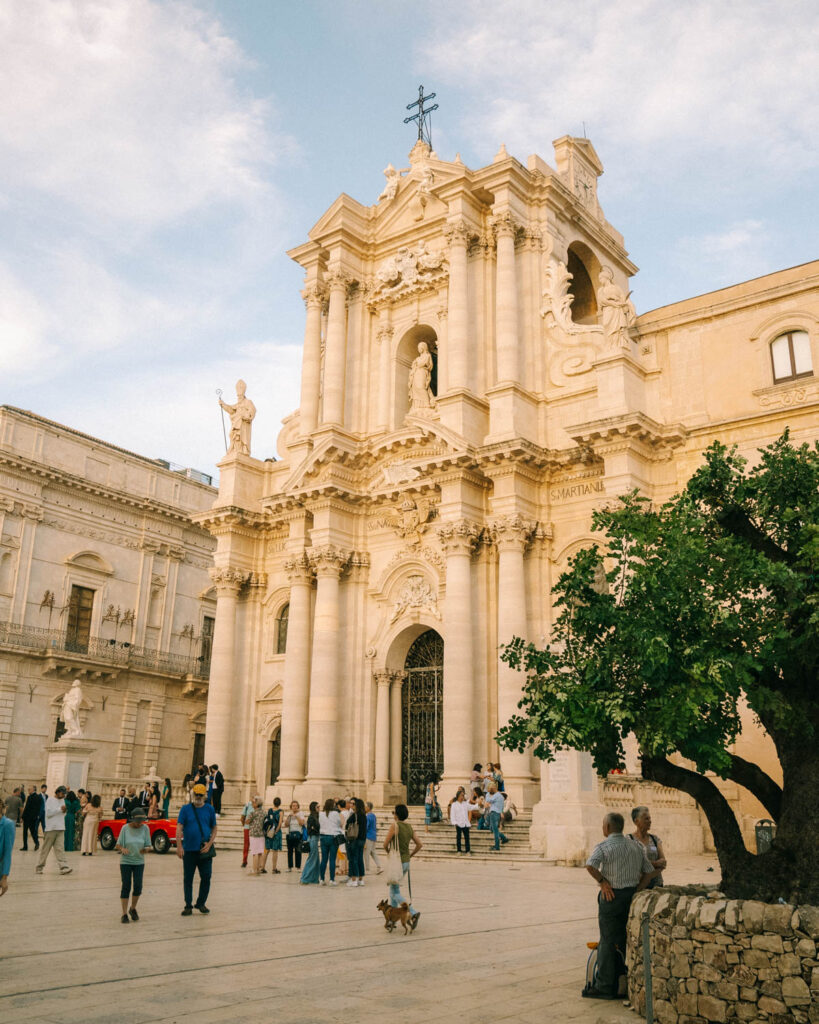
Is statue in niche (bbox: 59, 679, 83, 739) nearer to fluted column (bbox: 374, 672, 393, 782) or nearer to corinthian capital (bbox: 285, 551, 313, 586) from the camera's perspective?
corinthian capital (bbox: 285, 551, 313, 586)

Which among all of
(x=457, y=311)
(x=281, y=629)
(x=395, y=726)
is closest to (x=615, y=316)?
(x=457, y=311)

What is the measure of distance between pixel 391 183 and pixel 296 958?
1025 inches

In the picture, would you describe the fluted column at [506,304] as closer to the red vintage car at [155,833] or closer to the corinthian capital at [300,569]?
the corinthian capital at [300,569]

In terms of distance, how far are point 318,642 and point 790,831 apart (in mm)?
19981

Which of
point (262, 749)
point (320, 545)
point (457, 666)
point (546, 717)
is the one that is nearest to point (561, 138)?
point (320, 545)

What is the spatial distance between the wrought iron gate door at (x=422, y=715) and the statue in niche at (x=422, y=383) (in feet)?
21.0

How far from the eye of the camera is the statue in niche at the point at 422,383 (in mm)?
27859

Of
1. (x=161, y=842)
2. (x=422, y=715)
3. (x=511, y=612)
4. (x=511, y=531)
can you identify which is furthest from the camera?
(x=422, y=715)

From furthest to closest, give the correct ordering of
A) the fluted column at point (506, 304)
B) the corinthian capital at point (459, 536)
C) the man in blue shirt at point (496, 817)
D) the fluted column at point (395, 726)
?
the fluted column at point (395, 726) < the fluted column at point (506, 304) < the corinthian capital at point (459, 536) < the man in blue shirt at point (496, 817)

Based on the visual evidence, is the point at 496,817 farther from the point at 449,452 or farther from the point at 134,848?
the point at 134,848

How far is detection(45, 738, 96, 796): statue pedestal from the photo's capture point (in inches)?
1027

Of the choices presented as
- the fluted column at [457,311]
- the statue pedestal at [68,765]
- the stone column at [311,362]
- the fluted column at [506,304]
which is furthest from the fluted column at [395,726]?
the fluted column at [506,304]

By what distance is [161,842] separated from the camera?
22.2 metres

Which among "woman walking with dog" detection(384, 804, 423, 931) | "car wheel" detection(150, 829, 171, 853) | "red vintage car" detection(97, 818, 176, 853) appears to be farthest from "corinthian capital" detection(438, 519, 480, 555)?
"woman walking with dog" detection(384, 804, 423, 931)
